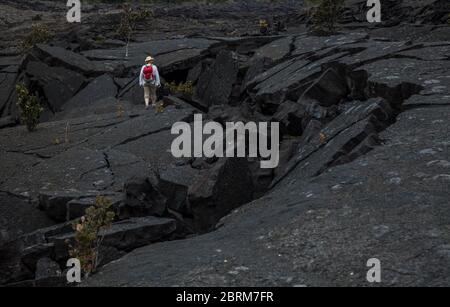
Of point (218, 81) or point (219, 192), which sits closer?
point (219, 192)

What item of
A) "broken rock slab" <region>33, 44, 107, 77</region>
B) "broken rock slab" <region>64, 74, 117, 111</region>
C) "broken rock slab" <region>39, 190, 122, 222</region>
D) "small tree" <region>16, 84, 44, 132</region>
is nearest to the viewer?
"broken rock slab" <region>39, 190, 122, 222</region>

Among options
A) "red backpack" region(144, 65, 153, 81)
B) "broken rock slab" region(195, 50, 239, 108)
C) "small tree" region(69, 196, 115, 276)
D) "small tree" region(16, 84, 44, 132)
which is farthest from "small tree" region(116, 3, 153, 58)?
"small tree" region(69, 196, 115, 276)

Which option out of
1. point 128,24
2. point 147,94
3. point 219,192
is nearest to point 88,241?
point 219,192

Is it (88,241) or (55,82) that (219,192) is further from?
(55,82)

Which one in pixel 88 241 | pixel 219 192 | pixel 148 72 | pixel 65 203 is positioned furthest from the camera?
pixel 148 72

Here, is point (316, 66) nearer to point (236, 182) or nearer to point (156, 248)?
point (236, 182)

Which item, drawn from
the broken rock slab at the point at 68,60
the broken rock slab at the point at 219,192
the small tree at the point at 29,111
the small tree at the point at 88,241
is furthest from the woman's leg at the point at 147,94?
the small tree at the point at 88,241

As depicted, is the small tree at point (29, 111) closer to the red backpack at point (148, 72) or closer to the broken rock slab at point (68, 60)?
the red backpack at point (148, 72)

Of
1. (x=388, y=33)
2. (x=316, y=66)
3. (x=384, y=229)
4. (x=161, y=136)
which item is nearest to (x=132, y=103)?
(x=161, y=136)

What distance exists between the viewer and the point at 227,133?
12.3 metres

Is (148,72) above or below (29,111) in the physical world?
above

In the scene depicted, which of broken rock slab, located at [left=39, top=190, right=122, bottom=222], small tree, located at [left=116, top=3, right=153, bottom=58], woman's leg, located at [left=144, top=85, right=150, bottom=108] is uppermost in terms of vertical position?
small tree, located at [left=116, top=3, right=153, bottom=58]

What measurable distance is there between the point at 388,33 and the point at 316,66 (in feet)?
29.2

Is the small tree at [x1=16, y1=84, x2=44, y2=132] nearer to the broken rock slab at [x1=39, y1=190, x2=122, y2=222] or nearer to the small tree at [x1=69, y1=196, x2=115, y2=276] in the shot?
the broken rock slab at [x1=39, y1=190, x2=122, y2=222]
